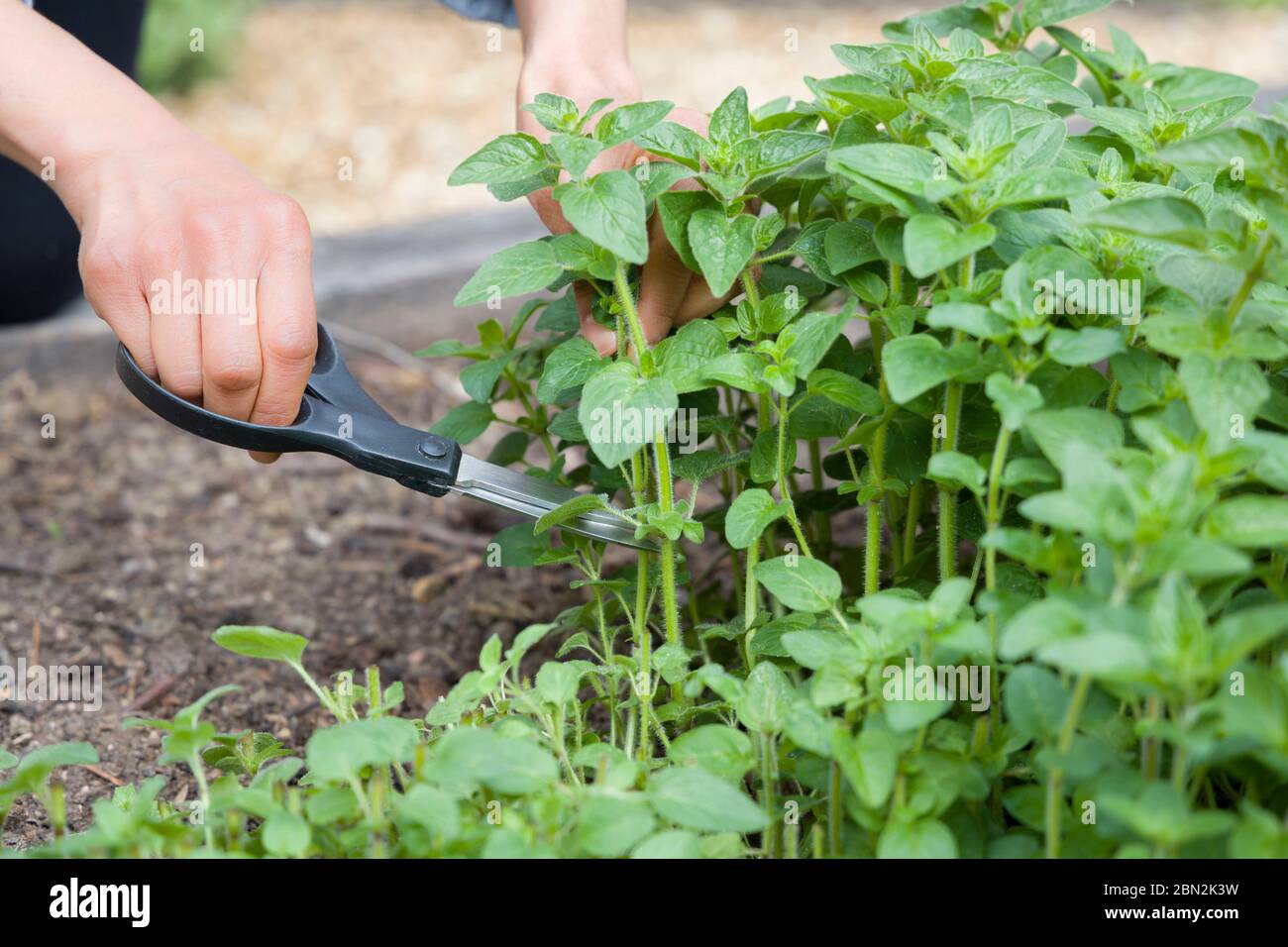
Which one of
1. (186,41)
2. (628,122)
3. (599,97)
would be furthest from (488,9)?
(186,41)

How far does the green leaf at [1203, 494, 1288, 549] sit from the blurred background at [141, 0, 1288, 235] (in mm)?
2549

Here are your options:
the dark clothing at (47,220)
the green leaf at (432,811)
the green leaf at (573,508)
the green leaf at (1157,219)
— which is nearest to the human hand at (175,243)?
the green leaf at (573,508)

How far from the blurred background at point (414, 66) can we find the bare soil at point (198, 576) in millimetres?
1159

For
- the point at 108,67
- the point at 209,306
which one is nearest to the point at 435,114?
the point at 108,67

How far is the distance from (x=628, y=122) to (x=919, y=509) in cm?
50

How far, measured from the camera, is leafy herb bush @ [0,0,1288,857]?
748 mm

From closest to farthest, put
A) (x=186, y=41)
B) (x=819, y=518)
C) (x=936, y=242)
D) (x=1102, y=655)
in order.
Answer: (x=1102, y=655) < (x=936, y=242) < (x=819, y=518) < (x=186, y=41)

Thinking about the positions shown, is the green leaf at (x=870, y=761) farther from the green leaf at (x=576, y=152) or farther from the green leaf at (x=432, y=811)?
the green leaf at (x=576, y=152)

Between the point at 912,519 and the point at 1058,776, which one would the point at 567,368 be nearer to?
Result: the point at 912,519

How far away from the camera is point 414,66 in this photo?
3939 millimetres

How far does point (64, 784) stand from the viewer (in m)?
1.27

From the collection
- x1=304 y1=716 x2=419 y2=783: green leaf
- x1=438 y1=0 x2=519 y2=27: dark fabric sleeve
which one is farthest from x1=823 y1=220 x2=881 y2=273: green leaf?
x1=438 y1=0 x2=519 y2=27: dark fabric sleeve
